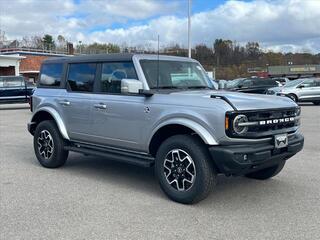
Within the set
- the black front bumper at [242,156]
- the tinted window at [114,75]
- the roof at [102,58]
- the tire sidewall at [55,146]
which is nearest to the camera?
the black front bumper at [242,156]

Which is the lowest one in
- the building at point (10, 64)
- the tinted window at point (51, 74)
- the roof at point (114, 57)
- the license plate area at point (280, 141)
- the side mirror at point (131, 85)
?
the license plate area at point (280, 141)

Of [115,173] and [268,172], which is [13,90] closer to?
[115,173]

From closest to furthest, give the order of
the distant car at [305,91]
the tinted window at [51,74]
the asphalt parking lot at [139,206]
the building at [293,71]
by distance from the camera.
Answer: the asphalt parking lot at [139,206], the tinted window at [51,74], the distant car at [305,91], the building at [293,71]

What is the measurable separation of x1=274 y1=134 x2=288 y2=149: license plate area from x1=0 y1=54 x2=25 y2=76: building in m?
39.5

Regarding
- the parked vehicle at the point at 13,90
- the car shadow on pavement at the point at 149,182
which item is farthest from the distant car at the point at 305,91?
the car shadow on pavement at the point at 149,182

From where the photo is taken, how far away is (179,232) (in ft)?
14.9

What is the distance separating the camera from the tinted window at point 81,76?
7.03 m

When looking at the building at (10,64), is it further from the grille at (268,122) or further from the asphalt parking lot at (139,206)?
the grille at (268,122)

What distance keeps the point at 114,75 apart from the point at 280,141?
8.86 ft

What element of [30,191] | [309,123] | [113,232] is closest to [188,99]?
[113,232]

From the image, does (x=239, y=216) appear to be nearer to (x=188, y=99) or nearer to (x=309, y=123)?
(x=188, y=99)

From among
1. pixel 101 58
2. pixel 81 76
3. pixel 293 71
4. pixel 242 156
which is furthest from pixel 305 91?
pixel 293 71

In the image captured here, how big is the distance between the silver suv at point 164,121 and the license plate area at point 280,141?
0.04ft

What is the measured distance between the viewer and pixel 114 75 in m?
6.66
